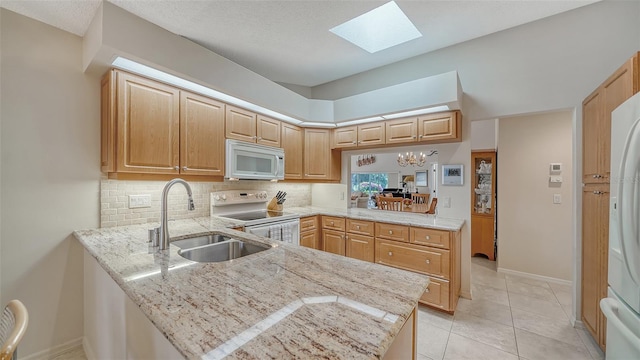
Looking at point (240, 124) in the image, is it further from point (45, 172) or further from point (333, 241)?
point (333, 241)

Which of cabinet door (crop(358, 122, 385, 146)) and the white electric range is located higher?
cabinet door (crop(358, 122, 385, 146))

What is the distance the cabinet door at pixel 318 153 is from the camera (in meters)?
3.54

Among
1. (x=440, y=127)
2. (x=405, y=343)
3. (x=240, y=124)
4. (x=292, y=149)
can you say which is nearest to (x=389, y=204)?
(x=440, y=127)

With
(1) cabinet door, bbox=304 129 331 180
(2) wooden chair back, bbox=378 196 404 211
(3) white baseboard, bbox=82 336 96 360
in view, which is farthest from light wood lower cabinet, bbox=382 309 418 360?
(2) wooden chair back, bbox=378 196 404 211

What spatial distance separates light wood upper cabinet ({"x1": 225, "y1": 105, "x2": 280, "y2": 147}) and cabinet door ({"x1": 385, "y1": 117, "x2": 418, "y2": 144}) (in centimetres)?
144

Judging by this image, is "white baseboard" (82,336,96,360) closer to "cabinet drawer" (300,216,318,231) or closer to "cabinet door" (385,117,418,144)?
"cabinet drawer" (300,216,318,231)

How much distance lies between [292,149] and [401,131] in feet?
4.83

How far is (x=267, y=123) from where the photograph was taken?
9.89ft

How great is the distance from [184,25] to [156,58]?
0.61m

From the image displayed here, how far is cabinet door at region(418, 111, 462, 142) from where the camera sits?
2.61 metres

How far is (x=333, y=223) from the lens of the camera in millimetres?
3258

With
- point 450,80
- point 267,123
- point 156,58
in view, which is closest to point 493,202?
point 450,80

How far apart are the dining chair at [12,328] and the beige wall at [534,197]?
4.64m

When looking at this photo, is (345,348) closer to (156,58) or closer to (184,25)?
(156,58)
